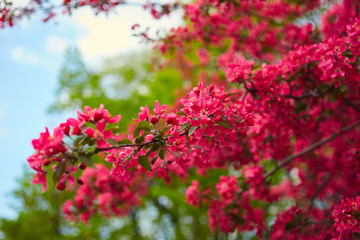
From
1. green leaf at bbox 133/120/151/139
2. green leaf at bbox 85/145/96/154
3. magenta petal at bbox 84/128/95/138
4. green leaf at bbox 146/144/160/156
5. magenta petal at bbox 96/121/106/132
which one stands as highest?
green leaf at bbox 133/120/151/139

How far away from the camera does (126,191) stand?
4363 millimetres

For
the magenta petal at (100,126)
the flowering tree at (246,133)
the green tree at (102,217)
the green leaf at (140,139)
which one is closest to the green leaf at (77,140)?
the flowering tree at (246,133)

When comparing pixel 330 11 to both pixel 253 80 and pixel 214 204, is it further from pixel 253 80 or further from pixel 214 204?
pixel 214 204

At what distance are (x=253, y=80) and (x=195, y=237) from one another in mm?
8772

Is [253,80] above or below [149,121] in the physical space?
above

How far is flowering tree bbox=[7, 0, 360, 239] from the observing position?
6.16 ft

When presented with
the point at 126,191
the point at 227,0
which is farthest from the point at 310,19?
the point at 126,191

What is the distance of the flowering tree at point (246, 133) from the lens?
1877 mm

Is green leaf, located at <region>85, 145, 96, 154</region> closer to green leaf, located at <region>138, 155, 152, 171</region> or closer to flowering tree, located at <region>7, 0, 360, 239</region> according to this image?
flowering tree, located at <region>7, 0, 360, 239</region>

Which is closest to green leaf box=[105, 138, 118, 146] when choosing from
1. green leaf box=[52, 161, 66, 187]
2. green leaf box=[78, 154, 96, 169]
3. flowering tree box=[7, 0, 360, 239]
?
flowering tree box=[7, 0, 360, 239]

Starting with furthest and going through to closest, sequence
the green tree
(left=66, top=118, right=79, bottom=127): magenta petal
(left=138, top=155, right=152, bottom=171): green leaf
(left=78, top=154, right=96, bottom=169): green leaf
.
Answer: the green tree < (left=138, top=155, right=152, bottom=171): green leaf < (left=66, top=118, right=79, bottom=127): magenta petal < (left=78, top=154, right=96, bottom=169): green leaf

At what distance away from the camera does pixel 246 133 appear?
2.47 m

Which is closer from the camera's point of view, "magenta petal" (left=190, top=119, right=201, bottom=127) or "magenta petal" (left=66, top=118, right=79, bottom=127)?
"magenta petal" (left=66, top=118, right=79, bottom=127)

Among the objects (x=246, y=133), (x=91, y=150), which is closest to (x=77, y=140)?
(x=91, y=150)
